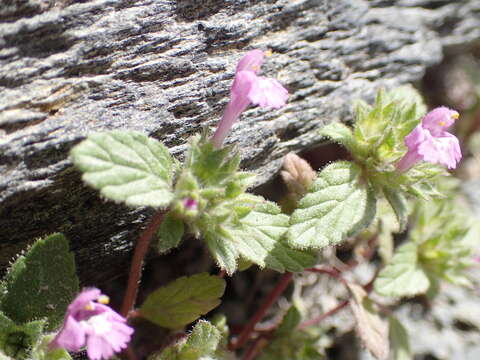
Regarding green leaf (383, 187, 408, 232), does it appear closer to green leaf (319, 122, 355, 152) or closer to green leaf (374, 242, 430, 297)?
green leaf (319, 122, 355, 152)

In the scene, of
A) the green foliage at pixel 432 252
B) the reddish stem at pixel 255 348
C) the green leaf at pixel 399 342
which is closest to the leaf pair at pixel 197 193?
the green foliage at pixel 432 252

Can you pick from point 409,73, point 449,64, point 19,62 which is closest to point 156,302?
point 19,62

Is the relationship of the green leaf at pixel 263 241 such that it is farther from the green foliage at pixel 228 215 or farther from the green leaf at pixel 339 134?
the green leaf at pixel 339 134

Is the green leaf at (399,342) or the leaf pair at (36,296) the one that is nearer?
the leaf pair at (36,296)

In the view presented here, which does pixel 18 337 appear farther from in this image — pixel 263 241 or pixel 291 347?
pixel 291 347

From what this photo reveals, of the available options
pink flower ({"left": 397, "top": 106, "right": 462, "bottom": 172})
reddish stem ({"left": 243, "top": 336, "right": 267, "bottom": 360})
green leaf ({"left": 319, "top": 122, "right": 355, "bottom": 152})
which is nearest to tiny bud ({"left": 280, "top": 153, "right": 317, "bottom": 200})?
green leaf ({"left": 319, "top": 122, "right": 355, "bottom": 152})
